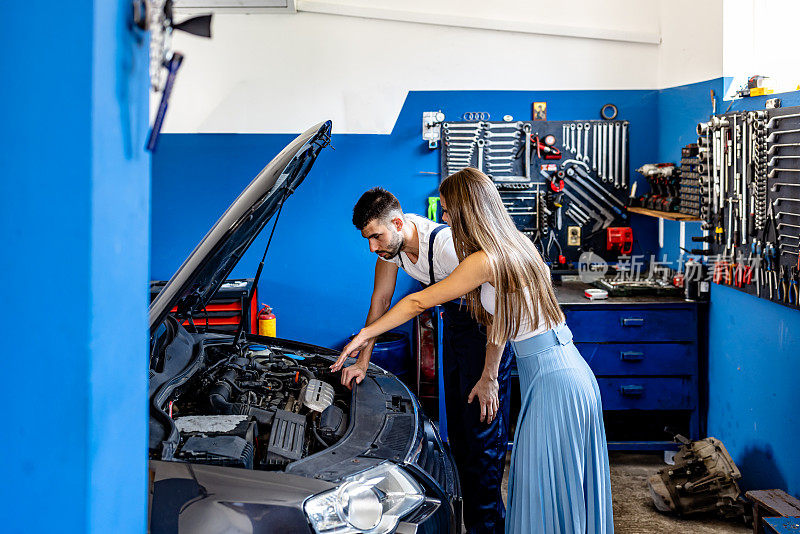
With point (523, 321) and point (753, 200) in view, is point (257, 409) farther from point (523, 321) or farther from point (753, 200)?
point (753, 200)

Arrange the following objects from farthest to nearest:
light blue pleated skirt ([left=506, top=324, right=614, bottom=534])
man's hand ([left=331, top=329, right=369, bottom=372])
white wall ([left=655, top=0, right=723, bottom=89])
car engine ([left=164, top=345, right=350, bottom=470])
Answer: white wall ([left=655, top=0, right=723, bottom=89]) → man's hand ([left=331, top=329, right=369, bottom=372]) → light blue pleated skirt ([left=506, top=324, right=614, bottom=534]) → car engine ([left=164, top=345, right=350, bottom=470])

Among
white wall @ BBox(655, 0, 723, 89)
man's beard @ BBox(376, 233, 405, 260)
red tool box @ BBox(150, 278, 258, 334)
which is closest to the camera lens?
man's beard @ BBox(376, 233, 405, 260)

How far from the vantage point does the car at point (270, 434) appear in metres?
1.75

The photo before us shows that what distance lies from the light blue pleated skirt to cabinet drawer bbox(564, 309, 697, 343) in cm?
166

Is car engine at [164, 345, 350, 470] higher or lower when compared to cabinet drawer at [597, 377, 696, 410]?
higher

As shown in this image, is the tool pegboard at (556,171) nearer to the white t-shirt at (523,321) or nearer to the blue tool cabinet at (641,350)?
the blue tool cabinet at (641,350)

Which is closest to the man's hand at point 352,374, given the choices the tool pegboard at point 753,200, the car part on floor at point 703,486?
the car part on floor at point 703,486

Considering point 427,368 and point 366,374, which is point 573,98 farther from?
point 366,374

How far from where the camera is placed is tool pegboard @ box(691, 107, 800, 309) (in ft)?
10.4

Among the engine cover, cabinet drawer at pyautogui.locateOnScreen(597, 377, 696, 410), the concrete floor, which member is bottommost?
the concrete floor

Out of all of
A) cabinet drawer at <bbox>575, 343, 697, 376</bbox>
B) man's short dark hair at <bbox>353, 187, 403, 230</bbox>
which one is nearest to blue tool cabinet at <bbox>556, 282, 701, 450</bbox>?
cabinet drawer at <bbox>575, 343, 697, 376</bbox>

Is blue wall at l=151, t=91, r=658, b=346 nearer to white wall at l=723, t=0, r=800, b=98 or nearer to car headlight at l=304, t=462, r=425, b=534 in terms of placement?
white wall at l=723, t=0, r=800, b=98

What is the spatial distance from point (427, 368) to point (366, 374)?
195cm

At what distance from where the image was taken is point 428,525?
6.45ft
